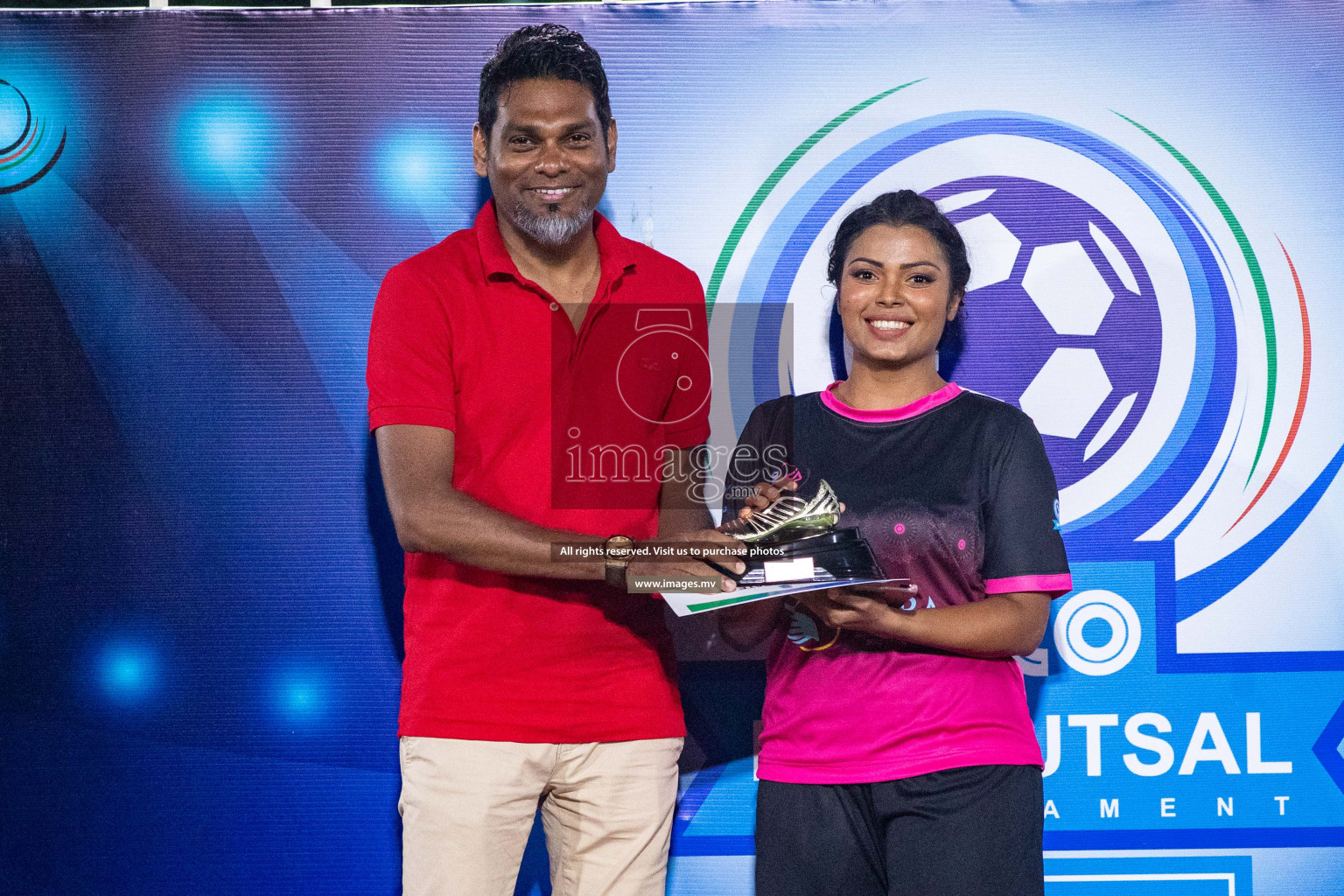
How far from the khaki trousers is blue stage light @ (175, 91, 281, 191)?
139cm

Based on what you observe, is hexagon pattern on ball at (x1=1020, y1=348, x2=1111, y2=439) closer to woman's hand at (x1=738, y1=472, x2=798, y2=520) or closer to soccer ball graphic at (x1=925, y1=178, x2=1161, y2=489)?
soccer ball graphic at (x1=925, y1=178, x2=1161, y2=489)

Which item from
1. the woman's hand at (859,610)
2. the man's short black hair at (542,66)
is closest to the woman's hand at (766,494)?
the woman's hand at (859,610)

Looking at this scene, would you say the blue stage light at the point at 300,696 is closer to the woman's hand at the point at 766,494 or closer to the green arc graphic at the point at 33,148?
the woman's hand at the point at 766,494

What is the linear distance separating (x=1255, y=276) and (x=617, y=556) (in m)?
1.69

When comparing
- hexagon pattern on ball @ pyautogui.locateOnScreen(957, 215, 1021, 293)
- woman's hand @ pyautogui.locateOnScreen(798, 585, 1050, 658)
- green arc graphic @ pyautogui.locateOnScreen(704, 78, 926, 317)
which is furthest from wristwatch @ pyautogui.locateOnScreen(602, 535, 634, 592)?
hexagon pattern on ball @ pyautogui.locateOnScreen(957, 215, 1021, 293)

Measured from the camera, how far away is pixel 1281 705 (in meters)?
2.26

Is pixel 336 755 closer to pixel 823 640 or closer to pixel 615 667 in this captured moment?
pixel 615 667

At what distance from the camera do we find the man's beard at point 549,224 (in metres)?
1.74

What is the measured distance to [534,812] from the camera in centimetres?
169

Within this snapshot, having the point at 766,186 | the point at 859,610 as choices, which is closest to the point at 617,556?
the point at 859,610

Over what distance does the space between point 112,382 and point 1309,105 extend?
9.24 ft

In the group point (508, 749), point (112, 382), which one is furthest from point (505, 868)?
point (112, 382)

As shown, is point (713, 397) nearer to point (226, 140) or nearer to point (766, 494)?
point (766, 494)

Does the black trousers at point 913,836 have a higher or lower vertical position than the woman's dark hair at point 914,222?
lower
